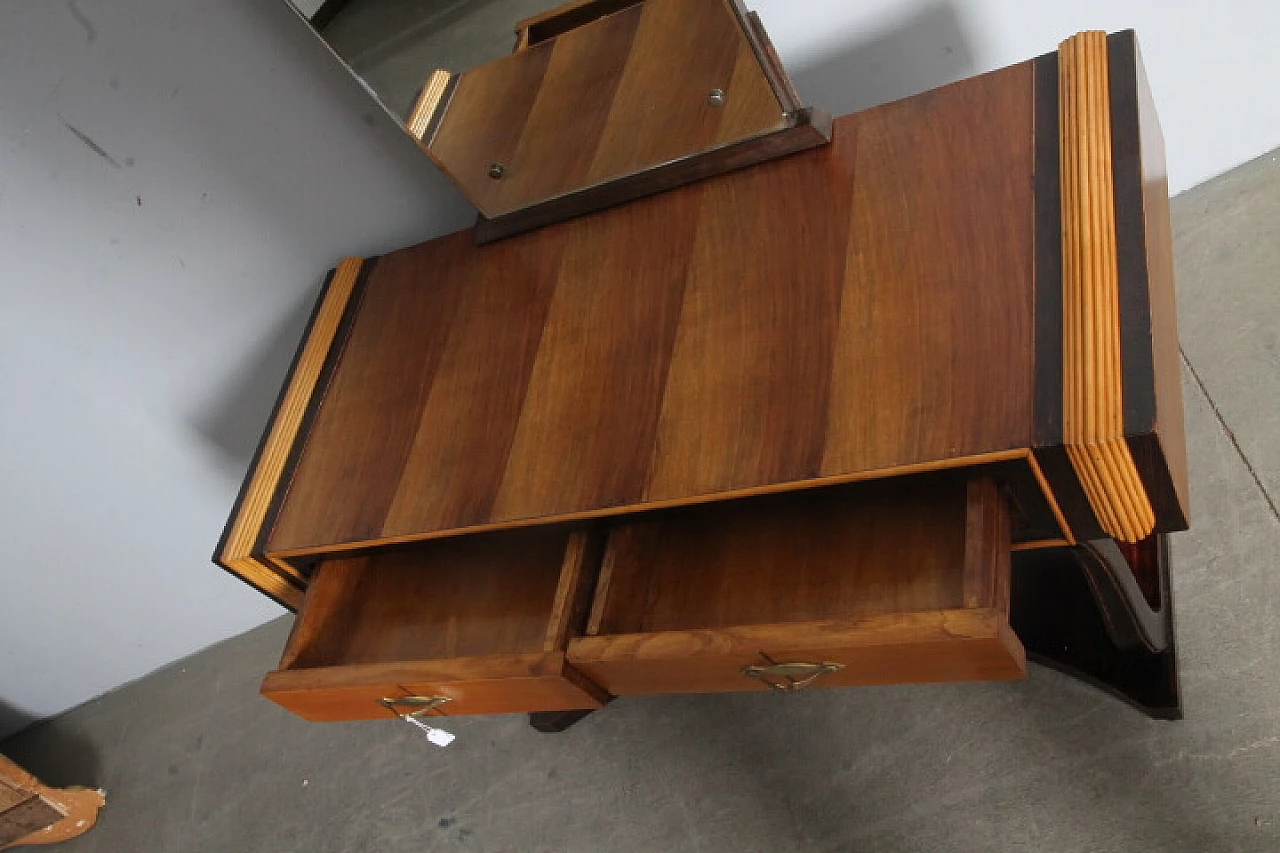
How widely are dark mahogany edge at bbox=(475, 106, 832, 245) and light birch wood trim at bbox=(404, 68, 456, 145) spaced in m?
0.13

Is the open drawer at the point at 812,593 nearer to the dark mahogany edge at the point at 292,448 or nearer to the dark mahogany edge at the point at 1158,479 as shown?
the dark mahogany edge at the point at 1158,479

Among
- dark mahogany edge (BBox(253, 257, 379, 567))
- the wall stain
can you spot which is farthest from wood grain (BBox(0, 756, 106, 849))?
the wall stain

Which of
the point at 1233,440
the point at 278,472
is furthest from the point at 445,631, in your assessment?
the point at 1233,440

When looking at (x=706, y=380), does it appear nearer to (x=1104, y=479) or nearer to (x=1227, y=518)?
(x=1104, y=479)

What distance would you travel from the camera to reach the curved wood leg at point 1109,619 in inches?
39.2

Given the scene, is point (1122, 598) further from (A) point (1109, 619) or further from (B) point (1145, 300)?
(B) point (1145, 300)

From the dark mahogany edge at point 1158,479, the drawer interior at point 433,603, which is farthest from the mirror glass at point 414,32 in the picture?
the dark mahogany edge at point 1158,479

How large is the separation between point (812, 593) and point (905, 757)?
0.48 metres

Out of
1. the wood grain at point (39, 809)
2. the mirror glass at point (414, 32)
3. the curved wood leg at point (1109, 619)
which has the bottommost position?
the curved wood leg at point (1109, 619)

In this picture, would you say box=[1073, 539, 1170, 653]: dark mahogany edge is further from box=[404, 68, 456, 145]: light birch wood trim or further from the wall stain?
the wall stain

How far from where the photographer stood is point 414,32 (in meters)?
1.11

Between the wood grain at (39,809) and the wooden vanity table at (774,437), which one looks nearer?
the wooden vanity table at (774,437)

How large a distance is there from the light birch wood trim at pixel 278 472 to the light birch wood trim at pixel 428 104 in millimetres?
207

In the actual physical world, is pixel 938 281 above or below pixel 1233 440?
above
